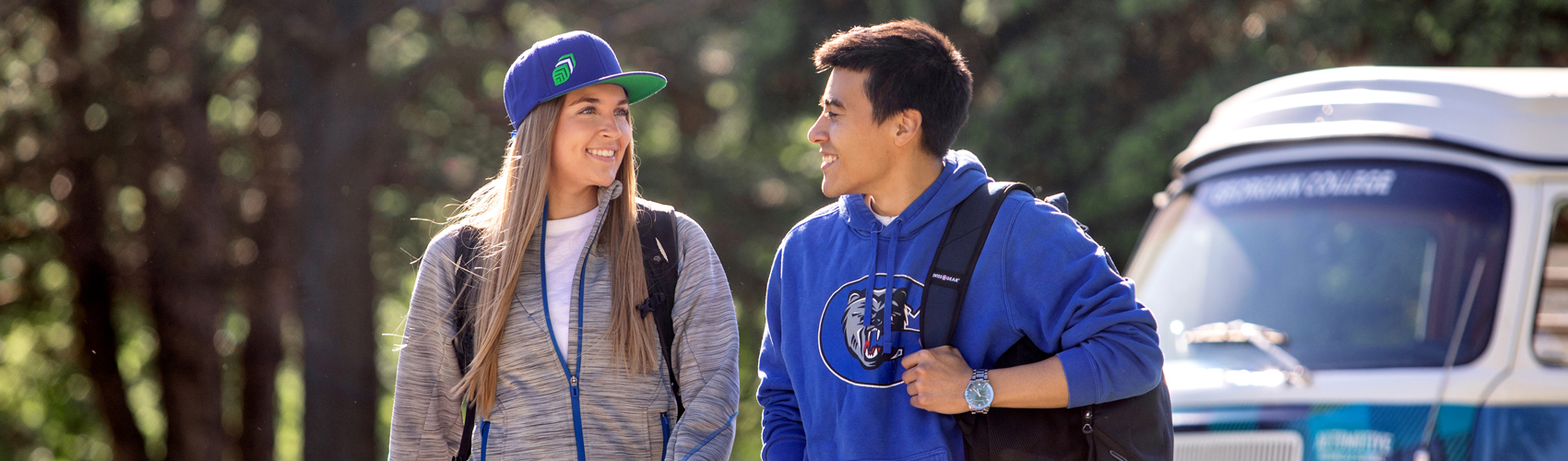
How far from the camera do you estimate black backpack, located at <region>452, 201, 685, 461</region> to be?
3.33 m

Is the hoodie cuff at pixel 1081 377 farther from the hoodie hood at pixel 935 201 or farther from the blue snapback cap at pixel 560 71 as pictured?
the blue snapback cap at pixel 560 71

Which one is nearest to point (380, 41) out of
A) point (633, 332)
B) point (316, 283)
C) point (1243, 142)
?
point (316, 283)

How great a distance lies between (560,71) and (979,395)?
146 centimetres

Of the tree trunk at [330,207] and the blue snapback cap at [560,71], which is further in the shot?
the tree trunk at [330,207]

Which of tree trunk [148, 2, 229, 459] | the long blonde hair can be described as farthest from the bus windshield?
tree trunk [148, 2, 229, 459]

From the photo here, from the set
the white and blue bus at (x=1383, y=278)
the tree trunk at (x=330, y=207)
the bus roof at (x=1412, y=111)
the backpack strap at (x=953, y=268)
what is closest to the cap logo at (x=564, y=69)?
the backpack strap at (x=953, y=268)

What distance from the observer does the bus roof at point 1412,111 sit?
461 centimetres

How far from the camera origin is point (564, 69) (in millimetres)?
3416

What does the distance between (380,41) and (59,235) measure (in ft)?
15.8

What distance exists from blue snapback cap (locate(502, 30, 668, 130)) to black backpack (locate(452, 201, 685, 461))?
1.28 ft

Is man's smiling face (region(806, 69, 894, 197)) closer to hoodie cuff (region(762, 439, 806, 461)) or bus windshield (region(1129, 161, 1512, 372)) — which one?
hoodie cuff (region(762, 439, 806, 461))

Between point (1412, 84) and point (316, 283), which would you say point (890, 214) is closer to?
point (1412, 84)

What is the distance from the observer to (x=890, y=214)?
3.00 meters

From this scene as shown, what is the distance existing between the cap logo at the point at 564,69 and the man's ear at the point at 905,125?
948 millimetres
